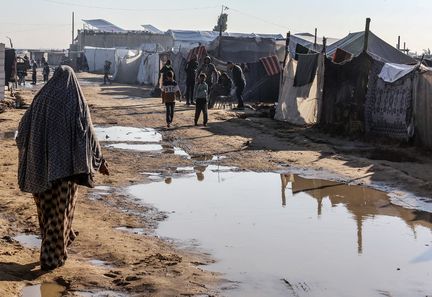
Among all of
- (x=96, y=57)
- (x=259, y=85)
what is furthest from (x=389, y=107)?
(x=96, y=57)

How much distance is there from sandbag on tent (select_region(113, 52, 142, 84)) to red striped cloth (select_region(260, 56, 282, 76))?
16.0 meters

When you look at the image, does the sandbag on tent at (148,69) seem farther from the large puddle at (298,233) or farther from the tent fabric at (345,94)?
the large puddle at (298,233)

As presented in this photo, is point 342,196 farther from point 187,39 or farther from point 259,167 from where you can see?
point 187,39

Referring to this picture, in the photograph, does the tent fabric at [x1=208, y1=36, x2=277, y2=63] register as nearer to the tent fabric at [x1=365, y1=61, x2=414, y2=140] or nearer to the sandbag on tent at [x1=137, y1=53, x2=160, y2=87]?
the sandbag on tent at [x1=137, y1=53, x2=160, y2=87]

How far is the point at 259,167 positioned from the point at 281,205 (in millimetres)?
2851

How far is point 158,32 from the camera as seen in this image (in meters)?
70.2

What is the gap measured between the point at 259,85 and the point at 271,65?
102 cm

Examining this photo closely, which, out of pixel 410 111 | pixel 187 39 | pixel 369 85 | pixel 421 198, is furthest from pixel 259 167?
pixel 187 39

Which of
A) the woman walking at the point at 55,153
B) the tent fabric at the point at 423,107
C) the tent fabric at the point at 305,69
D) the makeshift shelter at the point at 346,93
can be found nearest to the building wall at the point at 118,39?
the tent fabric at the point at 305,69

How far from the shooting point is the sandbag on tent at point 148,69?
36219 millimetres

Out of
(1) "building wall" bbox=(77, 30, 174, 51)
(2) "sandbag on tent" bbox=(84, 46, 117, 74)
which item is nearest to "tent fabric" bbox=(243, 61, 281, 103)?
(2) "sandbag on tent" bbox=(84, 46, 117, 74)

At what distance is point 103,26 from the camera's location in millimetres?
74438

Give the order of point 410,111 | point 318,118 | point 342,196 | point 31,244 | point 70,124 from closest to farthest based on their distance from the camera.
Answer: point 70,124 → point 31,244 → point 342,196 → point 410,111 → point 318,118

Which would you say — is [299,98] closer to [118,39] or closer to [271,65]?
[271,65]
